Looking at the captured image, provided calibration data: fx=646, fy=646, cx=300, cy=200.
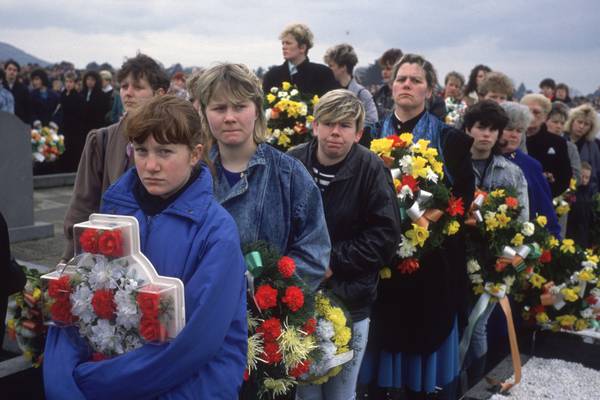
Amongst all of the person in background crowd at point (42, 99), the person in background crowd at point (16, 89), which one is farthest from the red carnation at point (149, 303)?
the person in background crowd at point (42, 99)

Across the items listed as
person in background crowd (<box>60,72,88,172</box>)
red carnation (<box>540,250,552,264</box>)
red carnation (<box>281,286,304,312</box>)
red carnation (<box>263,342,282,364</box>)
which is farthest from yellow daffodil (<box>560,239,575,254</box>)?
person in background crowd (<box>60,72,88,172</box>)

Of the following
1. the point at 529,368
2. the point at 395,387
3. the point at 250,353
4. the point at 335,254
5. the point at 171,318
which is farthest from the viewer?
the point at 529,368

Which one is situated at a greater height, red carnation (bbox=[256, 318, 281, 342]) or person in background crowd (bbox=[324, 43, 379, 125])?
person in background crowd (bbox=[324, 43, 379, 125])

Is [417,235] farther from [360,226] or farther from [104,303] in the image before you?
[104,303]

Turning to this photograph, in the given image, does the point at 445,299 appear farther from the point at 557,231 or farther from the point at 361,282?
the point at 557,231

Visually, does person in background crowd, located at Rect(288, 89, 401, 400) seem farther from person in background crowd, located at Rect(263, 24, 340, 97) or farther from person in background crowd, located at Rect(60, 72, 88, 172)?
person in background crowd, located at Rect(60, 72, 88, 172)

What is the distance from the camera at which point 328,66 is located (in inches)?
276

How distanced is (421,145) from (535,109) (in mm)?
2822

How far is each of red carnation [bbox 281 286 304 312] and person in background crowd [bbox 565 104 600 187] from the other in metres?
6.29

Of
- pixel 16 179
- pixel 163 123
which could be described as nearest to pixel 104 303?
pixel 163 123

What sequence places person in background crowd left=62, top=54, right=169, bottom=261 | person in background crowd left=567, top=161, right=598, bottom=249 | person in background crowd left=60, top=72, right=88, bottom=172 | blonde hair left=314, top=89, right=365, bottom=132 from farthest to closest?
1. person in background crowd left=60, top=72, right=88, bottom=172
2. person in background crowd left=567, top=161, right=598, bottom=249
3. blonde hair left=314, top=89, right=365, bottom=132
4. person in background crowd left=62, top=54, right=169, bottom=261

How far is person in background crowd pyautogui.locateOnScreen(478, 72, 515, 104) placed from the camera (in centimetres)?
581

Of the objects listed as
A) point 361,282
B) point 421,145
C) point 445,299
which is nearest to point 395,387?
point 445,299

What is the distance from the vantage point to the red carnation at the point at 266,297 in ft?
8.25
